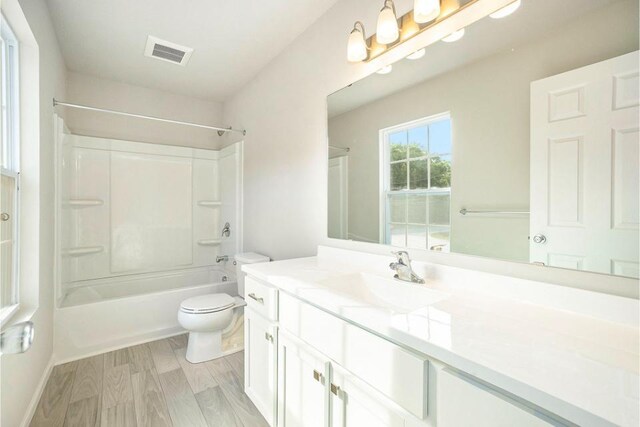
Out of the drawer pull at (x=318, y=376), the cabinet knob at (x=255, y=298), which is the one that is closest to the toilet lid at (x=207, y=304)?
the cabinet knob at (x=255, y=298)

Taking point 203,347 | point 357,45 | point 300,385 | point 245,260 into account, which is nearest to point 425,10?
point 357,45

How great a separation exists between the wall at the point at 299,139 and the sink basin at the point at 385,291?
211 mm

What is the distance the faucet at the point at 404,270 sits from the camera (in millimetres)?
1221

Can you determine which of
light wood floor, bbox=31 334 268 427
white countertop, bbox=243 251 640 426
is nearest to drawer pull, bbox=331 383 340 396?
white countertop, bbox=243 251 640 426

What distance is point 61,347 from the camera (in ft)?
7.06

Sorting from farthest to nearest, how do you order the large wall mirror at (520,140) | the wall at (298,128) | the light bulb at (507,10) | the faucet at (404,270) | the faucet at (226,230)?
the faucet at (226,230), the wall at (298,128), the faucet at (404,270), the light bulb at (507,10), the large wall mirror at (520,140)

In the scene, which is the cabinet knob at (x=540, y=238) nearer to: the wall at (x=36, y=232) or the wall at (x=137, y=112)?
the wall at (x=36, y=232)

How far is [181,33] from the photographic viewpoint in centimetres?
218

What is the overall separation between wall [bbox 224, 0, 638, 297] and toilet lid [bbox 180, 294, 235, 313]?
0.51 m

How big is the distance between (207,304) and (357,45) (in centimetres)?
200

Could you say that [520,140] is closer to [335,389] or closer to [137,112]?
[335,389]

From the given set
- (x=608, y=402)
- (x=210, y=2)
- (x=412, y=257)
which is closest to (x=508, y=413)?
(x=608, y=402)

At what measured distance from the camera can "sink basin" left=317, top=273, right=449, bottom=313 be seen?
1128 mm

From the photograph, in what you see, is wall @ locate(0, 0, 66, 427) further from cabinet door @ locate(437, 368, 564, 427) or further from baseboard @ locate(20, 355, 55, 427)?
cabinet door @ locate(437, 368, 564, 427)
